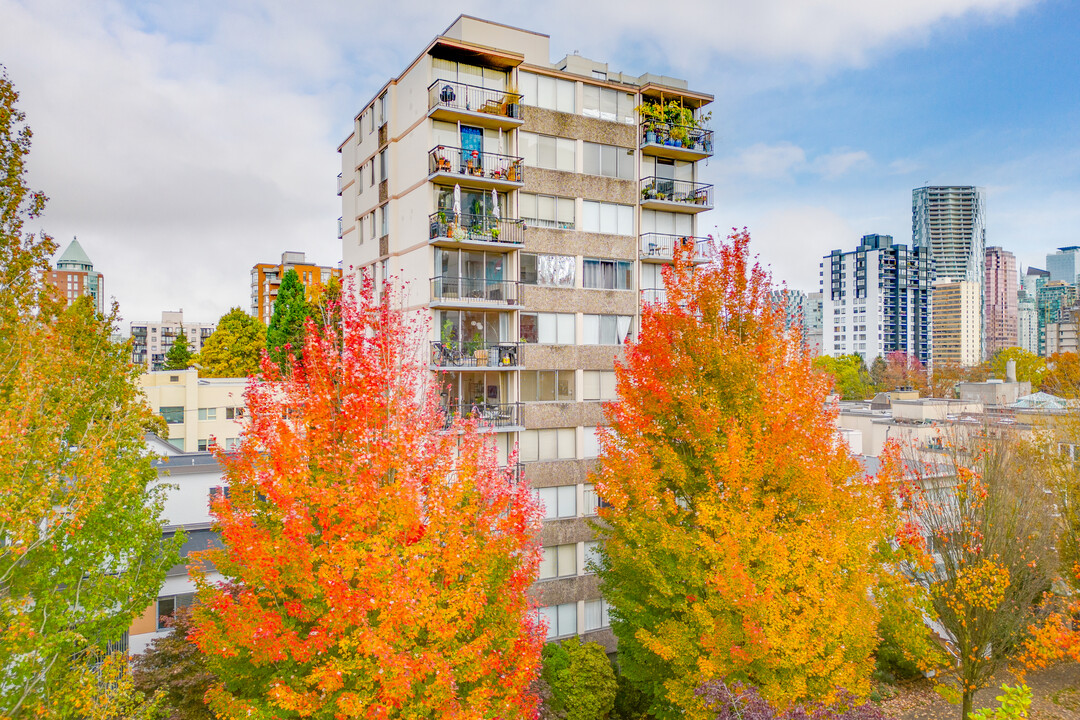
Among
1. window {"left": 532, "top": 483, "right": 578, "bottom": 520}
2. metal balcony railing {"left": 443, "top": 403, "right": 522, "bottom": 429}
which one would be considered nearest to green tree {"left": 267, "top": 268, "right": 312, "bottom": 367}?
metal balcony railing {"left": 443, "top": 403, "right": 522, "bottom": 429}

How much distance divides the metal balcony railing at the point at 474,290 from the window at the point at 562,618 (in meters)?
12.2

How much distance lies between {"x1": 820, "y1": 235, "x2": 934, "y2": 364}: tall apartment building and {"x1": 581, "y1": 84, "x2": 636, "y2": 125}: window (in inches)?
6328

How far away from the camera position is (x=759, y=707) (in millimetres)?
12336

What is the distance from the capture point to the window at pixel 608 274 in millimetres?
26469

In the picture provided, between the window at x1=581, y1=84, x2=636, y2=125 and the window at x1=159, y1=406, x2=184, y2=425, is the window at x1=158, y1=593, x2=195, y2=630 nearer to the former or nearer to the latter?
the window at x1=581, y1=84, x2=636, y2=125

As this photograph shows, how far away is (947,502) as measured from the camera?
70.8 ft

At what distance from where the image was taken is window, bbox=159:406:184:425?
4844 centimetres

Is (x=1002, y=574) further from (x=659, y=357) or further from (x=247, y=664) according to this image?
(x=247, y=664)

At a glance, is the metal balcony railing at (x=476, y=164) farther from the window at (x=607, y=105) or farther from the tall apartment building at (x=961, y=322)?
the tall apartment building at (x=961, y=322)

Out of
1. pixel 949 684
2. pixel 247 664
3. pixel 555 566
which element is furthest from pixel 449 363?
pixel 949 684

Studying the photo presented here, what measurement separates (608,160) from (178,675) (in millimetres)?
22823

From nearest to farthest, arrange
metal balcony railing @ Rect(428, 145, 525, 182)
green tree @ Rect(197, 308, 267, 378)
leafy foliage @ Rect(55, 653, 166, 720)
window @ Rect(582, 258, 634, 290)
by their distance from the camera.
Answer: leafy foliage @ Rect(55, 653, 166, 720) → metal balcony railing @ Rect(428, 145, 525, 182) → window @ Rect(582, 258, 634, 290) → green tree @ Rect(197, 308, 267, 378)

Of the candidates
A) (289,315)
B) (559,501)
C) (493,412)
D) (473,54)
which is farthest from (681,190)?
(289,315)

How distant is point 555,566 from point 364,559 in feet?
53.0
